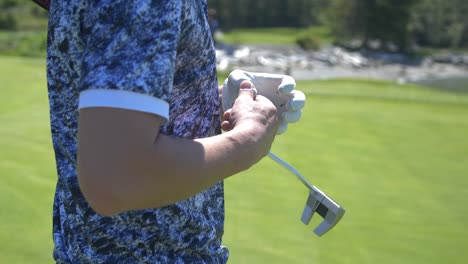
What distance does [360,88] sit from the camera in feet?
29.2

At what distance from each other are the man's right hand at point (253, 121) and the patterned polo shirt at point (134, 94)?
2.7 inches

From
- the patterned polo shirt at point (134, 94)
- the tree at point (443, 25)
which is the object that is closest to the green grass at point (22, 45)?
the patterned polo shirt at point (134, 94)

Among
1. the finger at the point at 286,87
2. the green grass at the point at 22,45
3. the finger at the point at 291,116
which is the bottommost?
the green grass at the point at 22,45

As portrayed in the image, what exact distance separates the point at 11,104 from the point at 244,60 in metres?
20.6

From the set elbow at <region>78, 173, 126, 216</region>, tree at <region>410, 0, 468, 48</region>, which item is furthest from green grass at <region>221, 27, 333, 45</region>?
elbow at <region>78, 173, 126, 216</region>

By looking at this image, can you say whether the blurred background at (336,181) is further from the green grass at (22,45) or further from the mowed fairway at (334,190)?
the green grass at (22,45)

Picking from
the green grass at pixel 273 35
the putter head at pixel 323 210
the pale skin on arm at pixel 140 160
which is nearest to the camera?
the pale skin on arm at pixel 140 160

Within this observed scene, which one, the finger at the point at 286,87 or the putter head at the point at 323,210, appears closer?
the finger at the point at 286,87

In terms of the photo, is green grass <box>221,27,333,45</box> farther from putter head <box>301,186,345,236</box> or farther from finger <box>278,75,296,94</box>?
finger <box>278,75,296,94</box>

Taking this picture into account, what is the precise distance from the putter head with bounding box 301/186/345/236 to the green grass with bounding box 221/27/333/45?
3184 cm

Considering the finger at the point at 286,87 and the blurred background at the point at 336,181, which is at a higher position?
the finger at the point at 286,87

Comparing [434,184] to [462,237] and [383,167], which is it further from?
[462,237]

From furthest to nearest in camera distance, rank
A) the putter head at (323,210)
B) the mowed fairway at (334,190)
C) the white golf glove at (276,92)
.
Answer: the mowed fairway at (334,190) → the putter head at (323,210) → the white golf glove at (276,92)

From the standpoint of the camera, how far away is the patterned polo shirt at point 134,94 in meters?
0.85
